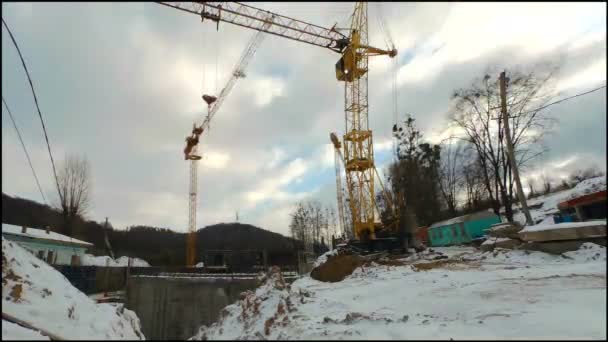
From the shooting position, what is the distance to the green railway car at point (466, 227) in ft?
91.8

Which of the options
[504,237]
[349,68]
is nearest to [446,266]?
[504,237]

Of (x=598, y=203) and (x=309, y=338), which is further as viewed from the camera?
(x=309, y=338)

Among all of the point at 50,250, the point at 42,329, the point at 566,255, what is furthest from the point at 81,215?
the point at 566,255

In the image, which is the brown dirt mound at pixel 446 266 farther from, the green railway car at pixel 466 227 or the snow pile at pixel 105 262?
the snow pile at pixel 105 262

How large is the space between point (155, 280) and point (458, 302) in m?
10.2

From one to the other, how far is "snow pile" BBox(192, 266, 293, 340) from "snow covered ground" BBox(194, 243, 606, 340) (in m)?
0.02

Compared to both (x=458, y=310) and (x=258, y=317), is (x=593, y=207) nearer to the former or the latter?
(x=458, y=310)

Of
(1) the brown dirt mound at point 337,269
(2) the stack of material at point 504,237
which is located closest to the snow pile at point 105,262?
(1) the brown dirt mound at point 337,269

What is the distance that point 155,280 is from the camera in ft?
39.0

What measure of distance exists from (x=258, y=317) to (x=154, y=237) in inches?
3058

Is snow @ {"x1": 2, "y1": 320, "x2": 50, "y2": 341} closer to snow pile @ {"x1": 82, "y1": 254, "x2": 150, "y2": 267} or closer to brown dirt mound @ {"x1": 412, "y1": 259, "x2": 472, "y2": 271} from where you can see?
brown dirt mound @ {"x1": 412, "y1": 259, "x2": 472, "y2": 271}

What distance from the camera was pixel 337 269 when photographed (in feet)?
53.5

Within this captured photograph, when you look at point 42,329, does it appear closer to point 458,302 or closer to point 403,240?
point 458,302

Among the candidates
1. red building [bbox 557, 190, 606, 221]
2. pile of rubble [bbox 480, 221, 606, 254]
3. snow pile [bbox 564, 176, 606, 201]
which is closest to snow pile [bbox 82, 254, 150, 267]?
pile of rubble [bbox 480, 221, 606, 254]
